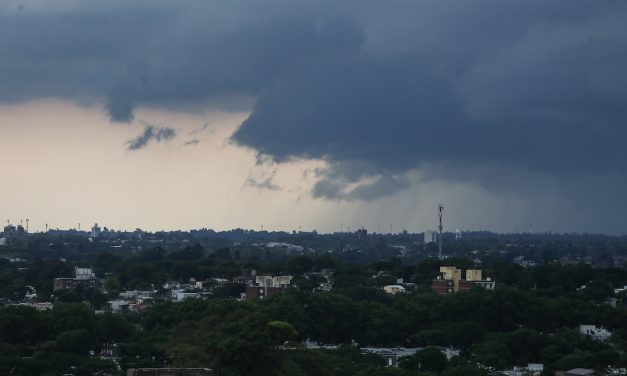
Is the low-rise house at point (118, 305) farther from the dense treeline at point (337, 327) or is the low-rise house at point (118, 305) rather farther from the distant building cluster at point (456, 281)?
the distant building cluster at point (456, 281)

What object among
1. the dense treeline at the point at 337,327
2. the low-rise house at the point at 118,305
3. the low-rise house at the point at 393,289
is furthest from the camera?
the low-rise house at the point at 393,289

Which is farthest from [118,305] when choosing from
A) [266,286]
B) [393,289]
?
[393,289]

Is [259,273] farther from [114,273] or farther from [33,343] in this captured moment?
[33,343]

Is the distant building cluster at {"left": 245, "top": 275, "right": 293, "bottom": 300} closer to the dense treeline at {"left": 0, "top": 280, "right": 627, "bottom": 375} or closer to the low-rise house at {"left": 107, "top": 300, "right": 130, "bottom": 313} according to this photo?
the dense treeline at {"left": 0, "top": 280, "right": 627, "bottom": 375}

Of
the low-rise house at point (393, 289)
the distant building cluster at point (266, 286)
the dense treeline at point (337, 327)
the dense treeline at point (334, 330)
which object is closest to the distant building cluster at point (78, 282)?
the dense treeline at point (337, 327)

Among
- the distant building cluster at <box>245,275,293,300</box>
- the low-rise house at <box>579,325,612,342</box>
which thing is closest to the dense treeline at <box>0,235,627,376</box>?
the low-rise house at <box>579,325,612,342</box>

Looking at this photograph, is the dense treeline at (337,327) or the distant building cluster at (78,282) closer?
the dense treeline at (337,327)

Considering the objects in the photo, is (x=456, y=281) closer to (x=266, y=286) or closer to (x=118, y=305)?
(x=266, y=286)

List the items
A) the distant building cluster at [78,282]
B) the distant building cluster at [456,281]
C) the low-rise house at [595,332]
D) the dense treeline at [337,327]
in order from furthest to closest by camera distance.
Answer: the distant building cluster at [78,282]
the distant building cluster at [456,281]
the low-rise house at [595,332]
the dense treeline at [337,327]
